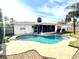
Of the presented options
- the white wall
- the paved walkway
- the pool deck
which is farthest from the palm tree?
the paved walkway

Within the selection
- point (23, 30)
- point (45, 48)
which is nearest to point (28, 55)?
point (45, 48)

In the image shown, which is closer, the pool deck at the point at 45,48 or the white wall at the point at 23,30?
the pool deck at the point at 45,48

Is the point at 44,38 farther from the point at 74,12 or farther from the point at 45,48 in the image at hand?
the point at 74,12

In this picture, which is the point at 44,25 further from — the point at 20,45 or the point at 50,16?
the point at 20,45

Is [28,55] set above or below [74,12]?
below

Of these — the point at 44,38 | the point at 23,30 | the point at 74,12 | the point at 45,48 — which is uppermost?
the point at 74,12

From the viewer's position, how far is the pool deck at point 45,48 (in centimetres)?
251

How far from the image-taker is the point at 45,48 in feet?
8.38

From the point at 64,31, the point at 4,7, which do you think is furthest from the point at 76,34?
the point at 4,7

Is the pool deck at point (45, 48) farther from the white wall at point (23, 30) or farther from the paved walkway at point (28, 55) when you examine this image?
the white wall at point (23, 30)

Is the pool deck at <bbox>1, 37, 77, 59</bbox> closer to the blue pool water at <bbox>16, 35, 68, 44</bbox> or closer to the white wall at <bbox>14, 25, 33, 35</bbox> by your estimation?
the blue pool water at <bbox>16, 35, 68, 44</bbox>

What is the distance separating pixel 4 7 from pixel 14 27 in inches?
16.4

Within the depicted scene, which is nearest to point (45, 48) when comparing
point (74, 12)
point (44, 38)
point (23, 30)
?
point (44, 38)

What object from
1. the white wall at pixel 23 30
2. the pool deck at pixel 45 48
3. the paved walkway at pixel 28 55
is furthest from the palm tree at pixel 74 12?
the paved walkway at pixel 28 55
